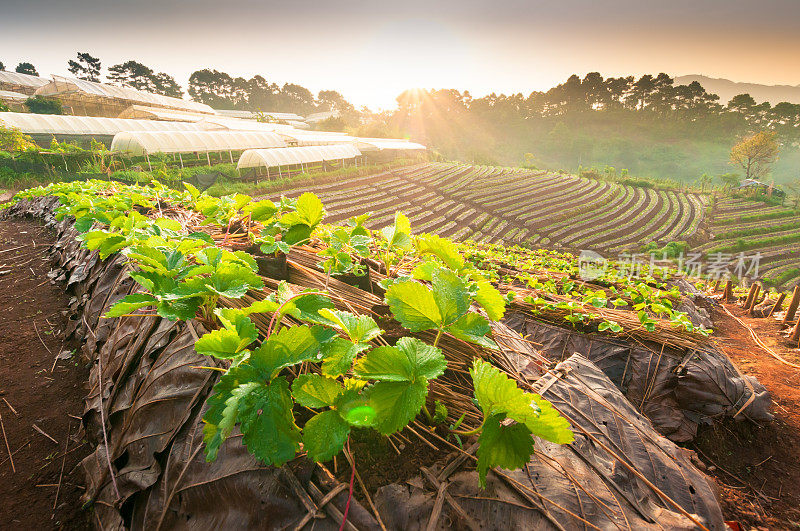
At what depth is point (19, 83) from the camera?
3312cm

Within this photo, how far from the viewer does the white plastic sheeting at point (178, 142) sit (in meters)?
18.9

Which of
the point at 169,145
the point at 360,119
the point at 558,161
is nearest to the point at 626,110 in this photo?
the point at 558,161

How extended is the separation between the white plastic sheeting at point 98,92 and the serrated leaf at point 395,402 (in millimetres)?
44916

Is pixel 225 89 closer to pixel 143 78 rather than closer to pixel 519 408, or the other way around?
pixel 143 78

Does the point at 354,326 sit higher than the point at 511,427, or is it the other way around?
the point at 354,326

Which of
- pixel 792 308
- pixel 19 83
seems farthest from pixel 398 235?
pixel 19 83

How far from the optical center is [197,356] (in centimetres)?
111

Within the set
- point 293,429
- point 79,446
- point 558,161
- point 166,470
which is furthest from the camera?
point 558,161

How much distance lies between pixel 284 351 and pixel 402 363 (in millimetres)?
325

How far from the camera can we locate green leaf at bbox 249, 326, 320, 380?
0.83m

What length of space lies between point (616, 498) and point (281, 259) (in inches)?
66.6

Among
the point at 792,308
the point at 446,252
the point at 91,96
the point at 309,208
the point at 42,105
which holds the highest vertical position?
the point at 91,96

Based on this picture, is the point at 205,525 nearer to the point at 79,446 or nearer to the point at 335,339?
the point at 335,339

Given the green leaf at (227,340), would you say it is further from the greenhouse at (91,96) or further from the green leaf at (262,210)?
the greenhouse at (91,96)
